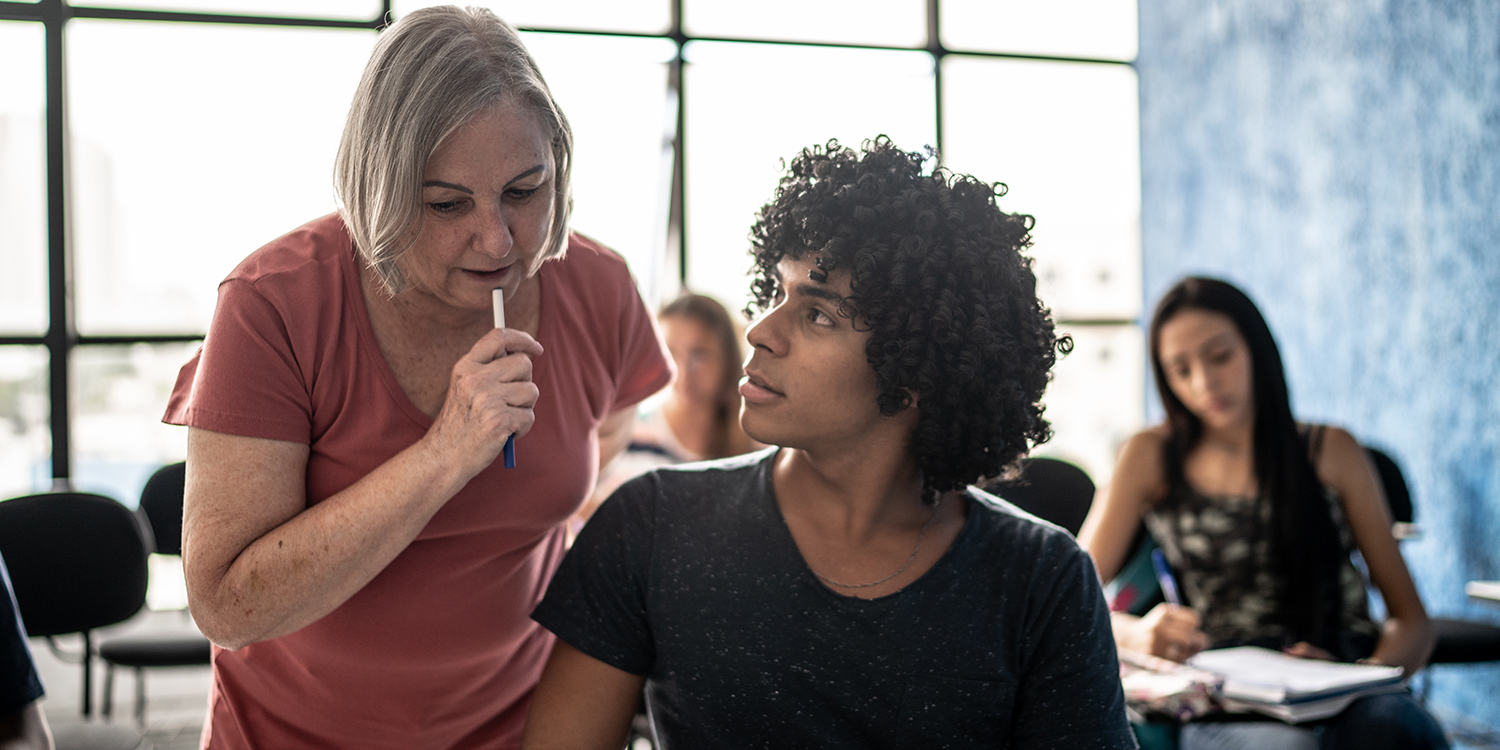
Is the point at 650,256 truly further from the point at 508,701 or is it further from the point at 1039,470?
the point at 508,701

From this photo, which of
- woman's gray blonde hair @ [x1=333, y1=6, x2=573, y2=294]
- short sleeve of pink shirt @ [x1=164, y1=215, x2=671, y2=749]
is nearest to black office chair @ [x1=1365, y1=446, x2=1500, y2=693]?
short sleeve of pink shirt @ [x1=164, y1=215, x2=671, y2=749]

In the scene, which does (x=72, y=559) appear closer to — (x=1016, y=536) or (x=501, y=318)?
(x=501, y=318)

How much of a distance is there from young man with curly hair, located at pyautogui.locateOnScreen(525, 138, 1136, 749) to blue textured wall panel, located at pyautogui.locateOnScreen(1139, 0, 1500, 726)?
Answer: 103 inches

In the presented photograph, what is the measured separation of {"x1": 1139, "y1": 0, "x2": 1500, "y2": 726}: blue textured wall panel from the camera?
3115mm

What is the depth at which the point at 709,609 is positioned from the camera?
1.22m

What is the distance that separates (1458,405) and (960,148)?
7.63 feet

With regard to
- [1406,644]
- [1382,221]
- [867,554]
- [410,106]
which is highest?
[1382,221]

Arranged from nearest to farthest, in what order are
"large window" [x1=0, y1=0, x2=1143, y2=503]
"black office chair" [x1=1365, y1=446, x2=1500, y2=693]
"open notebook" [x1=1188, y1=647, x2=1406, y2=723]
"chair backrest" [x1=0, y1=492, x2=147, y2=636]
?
"open notebook" [x1=1188, y1=647, x2=1406, y2=723] → "chair backrest" [x1=0, y1=492, x2=147, y2=636] → "black office chair" [x1=1365, y1=446, x2=1500, y2=693] → "large window" [x1=0, y1=0, x2=1143, y2=503]

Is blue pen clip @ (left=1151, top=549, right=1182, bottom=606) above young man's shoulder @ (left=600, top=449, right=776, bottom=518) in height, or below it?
below

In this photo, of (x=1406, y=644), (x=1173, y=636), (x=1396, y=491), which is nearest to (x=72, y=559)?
(x=1173, y=636)

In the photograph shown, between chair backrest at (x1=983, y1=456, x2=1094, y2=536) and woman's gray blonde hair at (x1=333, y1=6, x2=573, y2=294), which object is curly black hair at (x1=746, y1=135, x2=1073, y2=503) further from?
chair backrest at (x1=983, y1=456, x2=1094, y2=536)

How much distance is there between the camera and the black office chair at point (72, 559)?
8.28 ft

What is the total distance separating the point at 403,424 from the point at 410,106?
0.36 meters

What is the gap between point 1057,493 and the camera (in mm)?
2475
